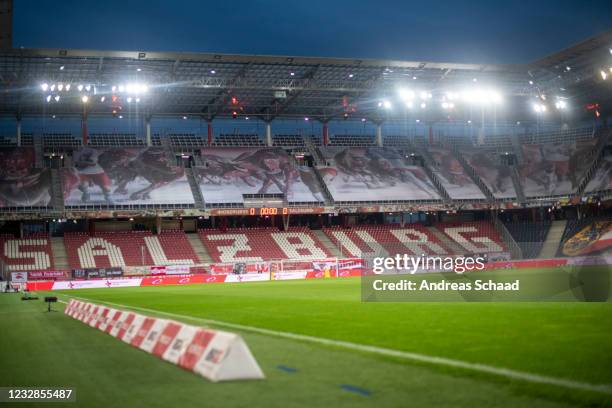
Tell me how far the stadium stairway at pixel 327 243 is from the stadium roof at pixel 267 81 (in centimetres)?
1363

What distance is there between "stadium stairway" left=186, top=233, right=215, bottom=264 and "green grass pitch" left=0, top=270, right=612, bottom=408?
147ft

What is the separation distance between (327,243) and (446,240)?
41.8 feet

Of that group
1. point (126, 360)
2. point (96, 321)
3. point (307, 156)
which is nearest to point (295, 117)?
point (307, 156)

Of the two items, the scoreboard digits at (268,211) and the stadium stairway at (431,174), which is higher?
the stadium stairway at (431,174)

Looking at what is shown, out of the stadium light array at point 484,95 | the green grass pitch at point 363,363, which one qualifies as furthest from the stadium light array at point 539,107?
the green grass pitch at point 363,363

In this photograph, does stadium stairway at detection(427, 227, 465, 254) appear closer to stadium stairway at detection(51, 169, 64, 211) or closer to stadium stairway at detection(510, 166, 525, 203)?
stadium stairway at detection(510, 166, 525, 203)

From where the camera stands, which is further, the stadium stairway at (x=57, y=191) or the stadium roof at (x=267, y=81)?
the stadium stairway at (x=57, y=191)

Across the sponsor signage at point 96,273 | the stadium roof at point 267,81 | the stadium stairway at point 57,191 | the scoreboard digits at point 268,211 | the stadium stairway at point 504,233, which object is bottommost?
the sponsor signage at point 96,273

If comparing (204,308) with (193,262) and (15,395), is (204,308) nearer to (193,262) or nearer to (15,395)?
(15,395)

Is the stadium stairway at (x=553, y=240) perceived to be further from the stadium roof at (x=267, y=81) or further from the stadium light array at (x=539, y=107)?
the stadium roof at (x=267, y=81)

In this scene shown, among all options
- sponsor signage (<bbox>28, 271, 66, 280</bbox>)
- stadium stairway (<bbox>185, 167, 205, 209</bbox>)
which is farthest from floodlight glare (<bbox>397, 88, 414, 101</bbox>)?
sponsor signage (<bbox>28, 271, 66, 280</bbox>)

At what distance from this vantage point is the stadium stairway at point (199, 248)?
6300 centimetres

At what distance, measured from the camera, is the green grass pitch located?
7.53 m

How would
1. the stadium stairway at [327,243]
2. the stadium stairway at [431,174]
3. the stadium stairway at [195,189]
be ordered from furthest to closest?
the stadium stairway at [431,174] → the stadium stairway at [195,189] → the stadium stairway at [327,243]
